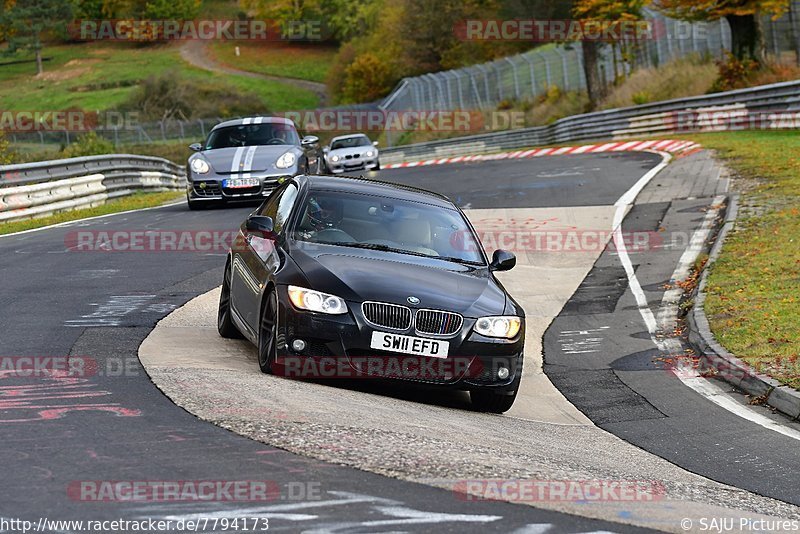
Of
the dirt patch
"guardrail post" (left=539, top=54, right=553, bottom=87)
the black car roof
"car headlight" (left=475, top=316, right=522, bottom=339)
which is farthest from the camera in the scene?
the dirt patch

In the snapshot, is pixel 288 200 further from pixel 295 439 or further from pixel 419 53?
pixel 419 53

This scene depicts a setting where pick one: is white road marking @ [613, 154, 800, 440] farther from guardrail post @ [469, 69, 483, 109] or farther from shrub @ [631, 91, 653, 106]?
guardrail post @ [469, 69, 483, 109]

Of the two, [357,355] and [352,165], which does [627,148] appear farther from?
[357,355]

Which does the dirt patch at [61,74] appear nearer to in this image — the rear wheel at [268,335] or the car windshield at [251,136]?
the car windshield at [251,136]

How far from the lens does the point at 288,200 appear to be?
10391 mm

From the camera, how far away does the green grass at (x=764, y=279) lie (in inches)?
439

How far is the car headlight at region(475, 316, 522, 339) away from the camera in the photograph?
8.82 metres

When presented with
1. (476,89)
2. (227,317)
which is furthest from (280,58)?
(227,317)

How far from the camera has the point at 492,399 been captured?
9.08 m

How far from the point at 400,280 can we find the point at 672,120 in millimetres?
32376

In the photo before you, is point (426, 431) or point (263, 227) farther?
point (263, 227)

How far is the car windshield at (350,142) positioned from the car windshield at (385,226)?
29632 mm

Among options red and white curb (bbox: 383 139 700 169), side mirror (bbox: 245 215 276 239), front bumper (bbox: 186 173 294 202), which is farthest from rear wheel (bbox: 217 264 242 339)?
red and white curb (bbox: 383 139 700 169)

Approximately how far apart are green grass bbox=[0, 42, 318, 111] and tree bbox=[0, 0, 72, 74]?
2772 millimetres
